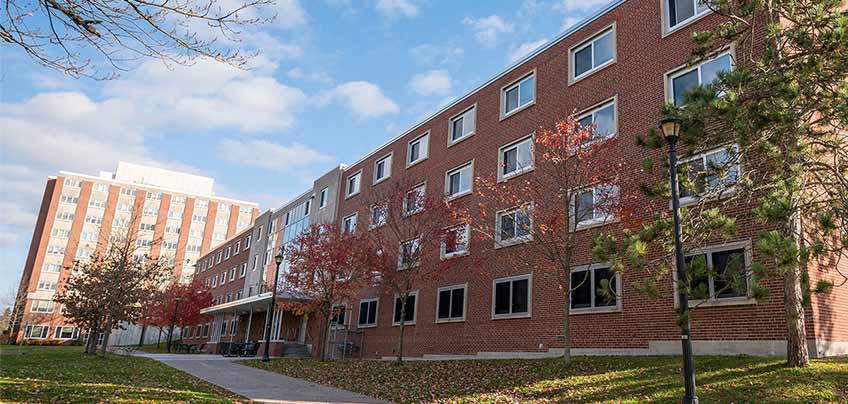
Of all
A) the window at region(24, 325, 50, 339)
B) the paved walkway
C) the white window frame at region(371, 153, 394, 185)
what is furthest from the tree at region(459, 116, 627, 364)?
the window at region(24, 325, 50, 339)

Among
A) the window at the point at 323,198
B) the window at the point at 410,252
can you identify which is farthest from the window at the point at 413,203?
the window at the point at 323,198

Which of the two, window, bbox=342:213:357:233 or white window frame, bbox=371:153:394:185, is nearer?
white window frame, bbox=371:153:394:185

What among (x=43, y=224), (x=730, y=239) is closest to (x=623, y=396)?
(x=730, y=239)

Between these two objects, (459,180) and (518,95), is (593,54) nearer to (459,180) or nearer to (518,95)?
(518,95)

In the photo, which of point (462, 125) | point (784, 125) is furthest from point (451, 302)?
point (784, 125)

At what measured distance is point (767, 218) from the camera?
8.59 metres

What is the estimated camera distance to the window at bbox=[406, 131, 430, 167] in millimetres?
30242

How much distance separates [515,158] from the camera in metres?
23.5

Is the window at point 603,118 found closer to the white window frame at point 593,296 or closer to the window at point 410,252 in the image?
the white window frame at point 593,296

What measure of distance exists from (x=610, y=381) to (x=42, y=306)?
8869 centimetres

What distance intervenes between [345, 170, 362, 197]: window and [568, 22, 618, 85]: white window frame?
57.9 feet

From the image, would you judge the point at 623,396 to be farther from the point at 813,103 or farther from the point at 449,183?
the point at 449,183

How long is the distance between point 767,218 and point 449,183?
1930cm

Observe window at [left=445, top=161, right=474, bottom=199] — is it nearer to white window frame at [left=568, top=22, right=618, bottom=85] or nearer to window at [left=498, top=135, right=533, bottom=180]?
window at [left=498, top=135, right=533, bottom=180]
